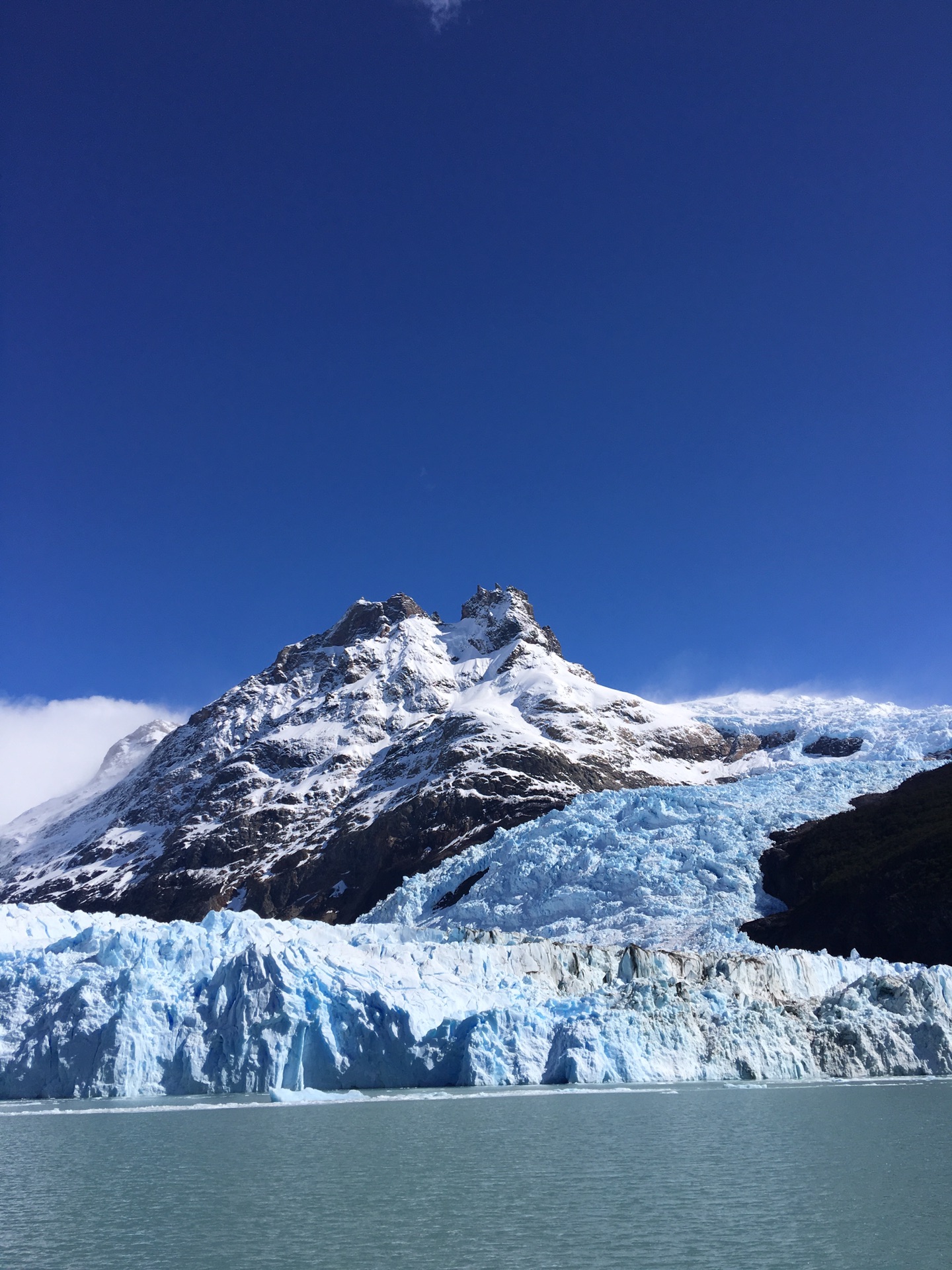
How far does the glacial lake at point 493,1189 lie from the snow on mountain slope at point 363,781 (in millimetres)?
89398

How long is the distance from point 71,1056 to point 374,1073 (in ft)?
31.7

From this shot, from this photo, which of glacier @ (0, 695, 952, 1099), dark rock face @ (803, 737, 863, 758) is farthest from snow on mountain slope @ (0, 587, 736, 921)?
glacier @ (0, 695, 952, 1099)

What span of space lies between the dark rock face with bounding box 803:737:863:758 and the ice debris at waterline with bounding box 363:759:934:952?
132 ft

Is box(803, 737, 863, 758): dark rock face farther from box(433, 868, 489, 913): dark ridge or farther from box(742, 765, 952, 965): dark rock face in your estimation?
box(433, 868, 489, 913): dark ridge

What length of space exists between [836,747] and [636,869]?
226ft

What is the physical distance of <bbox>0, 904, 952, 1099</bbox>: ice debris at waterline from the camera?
1272 inches

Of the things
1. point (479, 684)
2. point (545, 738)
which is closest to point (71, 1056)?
point (545, 738)

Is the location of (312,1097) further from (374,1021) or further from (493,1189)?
(493,1189)

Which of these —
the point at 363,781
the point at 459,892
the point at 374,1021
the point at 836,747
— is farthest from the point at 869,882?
the point at 363,781

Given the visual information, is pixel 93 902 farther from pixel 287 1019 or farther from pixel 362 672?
pixel 287 1019

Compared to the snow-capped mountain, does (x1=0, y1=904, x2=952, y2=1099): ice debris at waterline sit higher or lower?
lower

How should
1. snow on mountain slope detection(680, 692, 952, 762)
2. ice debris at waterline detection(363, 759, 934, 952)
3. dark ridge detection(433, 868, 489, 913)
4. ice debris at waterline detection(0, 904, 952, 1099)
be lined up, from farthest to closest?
snow on mountain slope detection(680, 692, 952, 762), dark ridge detection(433, 868, 489, 913), ice debris at waterline detection(363, 759, 934, 952), ice debris at waterline detection(0, 904, 952, 1099)

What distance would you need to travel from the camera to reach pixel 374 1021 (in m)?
33.5

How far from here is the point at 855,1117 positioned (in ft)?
78.7
